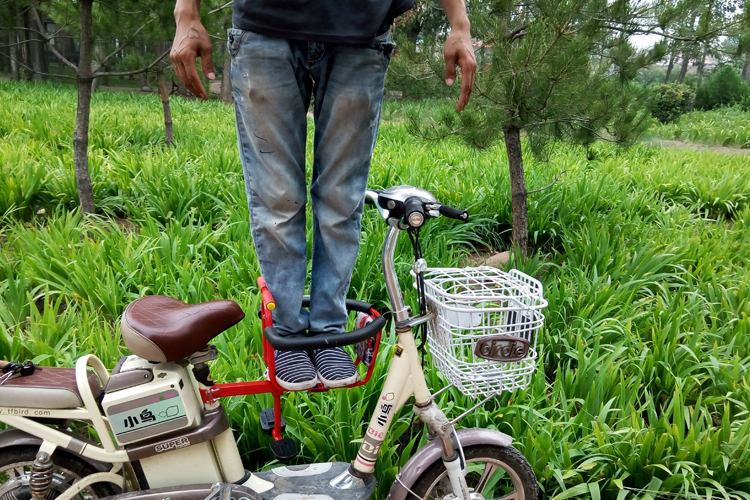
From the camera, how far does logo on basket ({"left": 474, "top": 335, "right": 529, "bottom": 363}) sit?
1251 millimetres

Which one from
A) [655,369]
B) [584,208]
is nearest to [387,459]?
Answer: [655,369]

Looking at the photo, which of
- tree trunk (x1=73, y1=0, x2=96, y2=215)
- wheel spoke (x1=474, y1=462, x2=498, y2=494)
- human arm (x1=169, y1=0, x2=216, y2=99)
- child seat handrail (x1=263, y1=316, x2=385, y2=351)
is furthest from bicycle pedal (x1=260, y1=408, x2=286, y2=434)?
tree trunk (x1=73, y1=0, x2=96, y2=215)

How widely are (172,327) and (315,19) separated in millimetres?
834

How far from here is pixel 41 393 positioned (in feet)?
4.20

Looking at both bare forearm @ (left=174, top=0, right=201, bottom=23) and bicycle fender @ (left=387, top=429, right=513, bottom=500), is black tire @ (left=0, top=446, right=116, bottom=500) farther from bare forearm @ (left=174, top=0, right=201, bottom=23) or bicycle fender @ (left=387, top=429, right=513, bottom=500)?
bare forearm @ (left=174, top=0, right=201, bottom=23)

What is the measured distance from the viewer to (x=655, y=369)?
6.97 feet

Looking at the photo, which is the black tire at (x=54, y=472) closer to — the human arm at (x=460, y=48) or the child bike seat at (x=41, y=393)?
the child bike seat at (x=41, y=393)

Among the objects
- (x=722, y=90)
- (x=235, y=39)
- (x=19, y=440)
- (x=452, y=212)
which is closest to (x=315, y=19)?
(x=235, y=39)

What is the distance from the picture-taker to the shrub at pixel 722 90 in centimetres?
1775

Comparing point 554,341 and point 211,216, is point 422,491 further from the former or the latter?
point 211,216

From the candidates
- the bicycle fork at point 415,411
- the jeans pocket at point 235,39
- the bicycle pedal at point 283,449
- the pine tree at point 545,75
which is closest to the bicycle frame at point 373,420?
the bicycle fork at point 415,411

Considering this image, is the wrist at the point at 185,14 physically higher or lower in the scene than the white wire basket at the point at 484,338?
higher

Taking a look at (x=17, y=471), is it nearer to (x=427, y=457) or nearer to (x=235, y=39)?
(x=427, y=457)

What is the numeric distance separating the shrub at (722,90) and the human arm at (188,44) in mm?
20434
